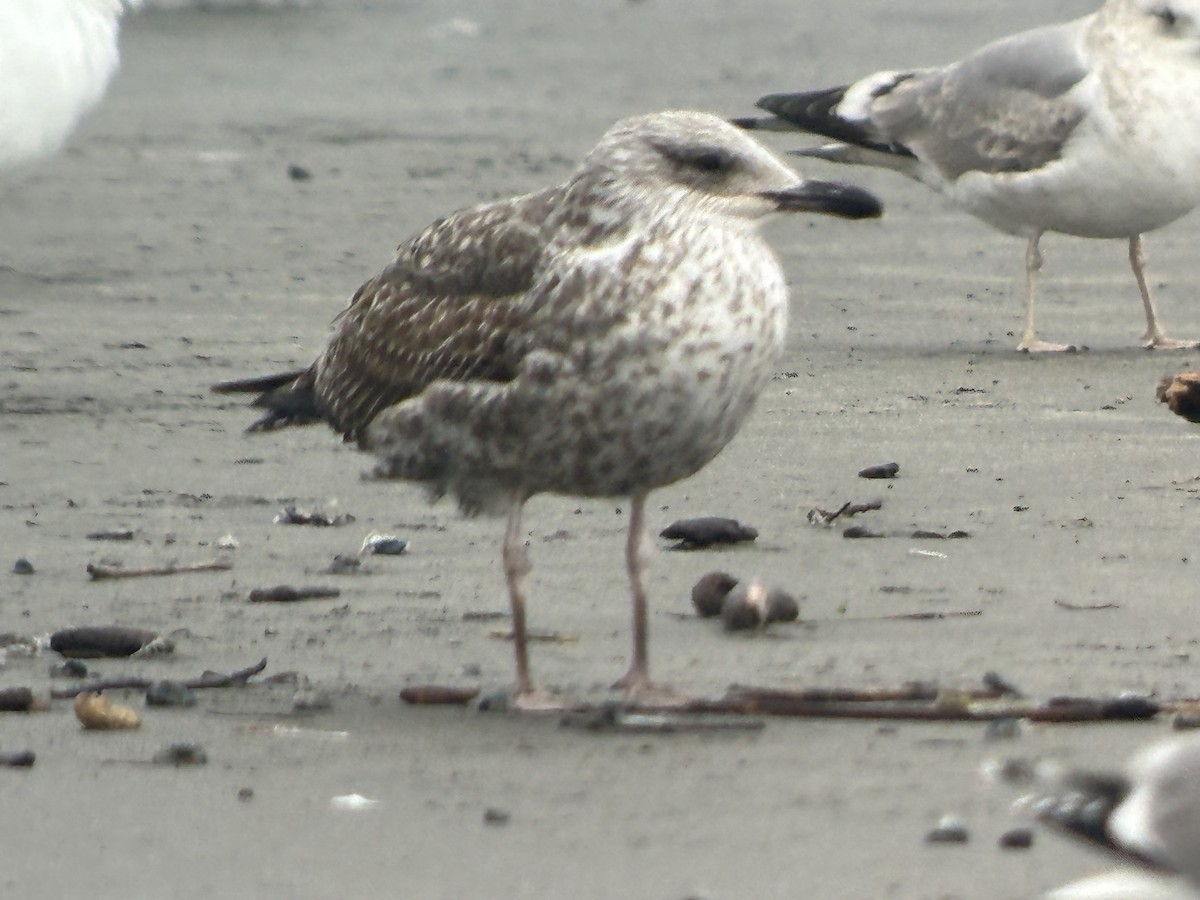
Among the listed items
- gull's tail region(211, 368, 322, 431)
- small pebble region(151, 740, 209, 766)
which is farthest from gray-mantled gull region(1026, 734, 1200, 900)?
gull's tail region(211, 368, 322, 431)

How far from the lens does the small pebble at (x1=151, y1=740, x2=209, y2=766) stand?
14.5 ft

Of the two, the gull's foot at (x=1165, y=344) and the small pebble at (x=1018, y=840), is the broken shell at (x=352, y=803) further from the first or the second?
the gull's foot at (x=1165, y=344)

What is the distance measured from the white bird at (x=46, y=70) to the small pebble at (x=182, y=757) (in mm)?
4942

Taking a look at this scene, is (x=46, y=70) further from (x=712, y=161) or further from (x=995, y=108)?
(x=712, y=161)

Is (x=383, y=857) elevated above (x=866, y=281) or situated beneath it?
elevated above

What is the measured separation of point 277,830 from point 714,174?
1.51 meters

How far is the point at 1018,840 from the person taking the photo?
374 centimetres

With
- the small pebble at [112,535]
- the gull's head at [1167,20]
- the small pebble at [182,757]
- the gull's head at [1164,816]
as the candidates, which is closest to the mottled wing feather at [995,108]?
the gull's head at [1167,20]

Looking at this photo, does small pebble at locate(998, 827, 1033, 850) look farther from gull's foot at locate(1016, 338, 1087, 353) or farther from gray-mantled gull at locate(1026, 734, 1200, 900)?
gull's foot at locate(1016, 338, 1087, 353)

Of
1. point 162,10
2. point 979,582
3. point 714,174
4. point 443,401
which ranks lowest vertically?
point 162,10

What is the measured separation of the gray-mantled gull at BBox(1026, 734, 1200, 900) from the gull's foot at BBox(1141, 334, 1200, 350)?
233 inches

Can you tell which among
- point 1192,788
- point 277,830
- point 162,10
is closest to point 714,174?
point 277,830

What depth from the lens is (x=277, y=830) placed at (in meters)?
4.03

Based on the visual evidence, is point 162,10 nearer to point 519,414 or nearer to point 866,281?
point 866,281
